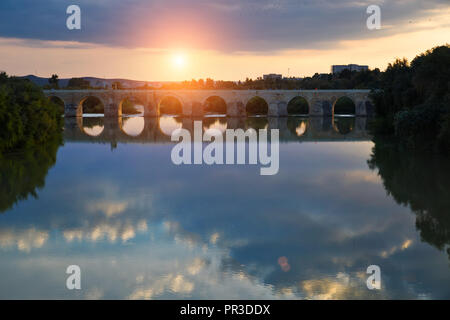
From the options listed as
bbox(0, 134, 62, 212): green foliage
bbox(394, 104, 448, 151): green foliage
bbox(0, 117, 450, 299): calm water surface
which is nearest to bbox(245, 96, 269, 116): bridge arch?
bbox(0, 134, 62, 212): green foliage

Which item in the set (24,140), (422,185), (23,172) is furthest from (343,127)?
(23,172)

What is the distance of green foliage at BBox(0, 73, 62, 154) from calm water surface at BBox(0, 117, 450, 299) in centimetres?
193

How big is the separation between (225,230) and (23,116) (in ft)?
48.4

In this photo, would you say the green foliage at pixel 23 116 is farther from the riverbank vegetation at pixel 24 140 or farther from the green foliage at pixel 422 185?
the green foliage at pixel 422 185

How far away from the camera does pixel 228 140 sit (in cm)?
2747

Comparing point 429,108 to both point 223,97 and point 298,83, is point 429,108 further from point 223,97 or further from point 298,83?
point 298,83

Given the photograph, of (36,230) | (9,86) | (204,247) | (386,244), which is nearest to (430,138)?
(386,244)

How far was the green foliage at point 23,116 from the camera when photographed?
20.1 metres

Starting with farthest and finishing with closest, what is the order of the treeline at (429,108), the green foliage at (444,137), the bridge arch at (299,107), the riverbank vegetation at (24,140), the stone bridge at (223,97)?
the bridge arch at (299,107), the stone bridge at (223,97), the treeline at (429,108), the green foliage at (444,137), the riverbank vegetation at (24,140)

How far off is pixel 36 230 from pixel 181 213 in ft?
A: 10.2

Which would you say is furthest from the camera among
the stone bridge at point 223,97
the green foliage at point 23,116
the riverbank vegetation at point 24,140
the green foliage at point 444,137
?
the stone bridge at point 223,97

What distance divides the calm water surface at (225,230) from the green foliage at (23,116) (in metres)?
1.93

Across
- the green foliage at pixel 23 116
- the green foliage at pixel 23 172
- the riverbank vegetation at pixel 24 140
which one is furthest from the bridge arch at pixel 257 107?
the green foliage at pixel 23 172

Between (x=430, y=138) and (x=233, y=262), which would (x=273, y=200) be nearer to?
(x=233, y=262)
